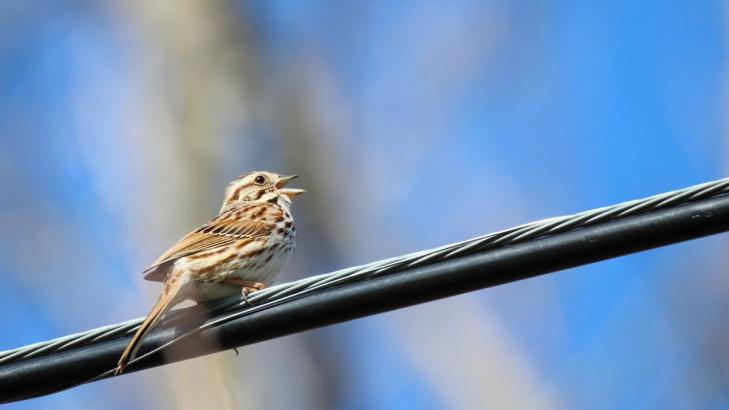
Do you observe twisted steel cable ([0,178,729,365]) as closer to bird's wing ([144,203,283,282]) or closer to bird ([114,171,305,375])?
bird ([114,171,305,375])

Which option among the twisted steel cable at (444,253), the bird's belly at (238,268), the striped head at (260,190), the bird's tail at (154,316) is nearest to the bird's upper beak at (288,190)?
the striped head at (260,190)

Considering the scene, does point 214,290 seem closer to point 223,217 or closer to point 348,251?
point 223,217

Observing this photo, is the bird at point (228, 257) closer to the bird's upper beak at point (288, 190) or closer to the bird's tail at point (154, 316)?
the bird's tail at point (154, 316)

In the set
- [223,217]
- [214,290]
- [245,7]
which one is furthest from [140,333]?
[245,7]

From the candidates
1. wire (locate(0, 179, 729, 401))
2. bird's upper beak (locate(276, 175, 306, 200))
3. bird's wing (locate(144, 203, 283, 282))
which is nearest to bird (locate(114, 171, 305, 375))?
bird's wing (locate(144, 203, 283, 282))

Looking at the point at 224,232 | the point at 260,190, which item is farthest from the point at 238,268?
the point at 260,190

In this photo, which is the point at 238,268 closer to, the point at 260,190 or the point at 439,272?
the point at 260,190
